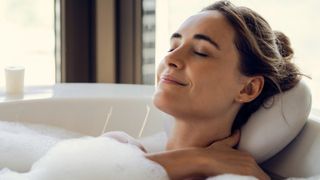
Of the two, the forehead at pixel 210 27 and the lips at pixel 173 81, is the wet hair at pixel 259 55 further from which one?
the lips at pixel 173 81

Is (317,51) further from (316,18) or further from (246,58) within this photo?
(246,58)

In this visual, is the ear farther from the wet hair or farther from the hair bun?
the hair bun

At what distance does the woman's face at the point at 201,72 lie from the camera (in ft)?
4.04

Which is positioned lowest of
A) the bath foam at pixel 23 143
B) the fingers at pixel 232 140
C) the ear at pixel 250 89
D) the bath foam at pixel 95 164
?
the bath foam at pixel 23 143

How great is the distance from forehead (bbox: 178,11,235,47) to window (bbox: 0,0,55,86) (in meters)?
1.34

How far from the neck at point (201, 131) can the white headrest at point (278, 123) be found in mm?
71

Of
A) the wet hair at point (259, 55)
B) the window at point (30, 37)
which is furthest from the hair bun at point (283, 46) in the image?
the window at point (30, 37)

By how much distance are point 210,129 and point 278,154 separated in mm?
200

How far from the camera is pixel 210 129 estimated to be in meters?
1.30

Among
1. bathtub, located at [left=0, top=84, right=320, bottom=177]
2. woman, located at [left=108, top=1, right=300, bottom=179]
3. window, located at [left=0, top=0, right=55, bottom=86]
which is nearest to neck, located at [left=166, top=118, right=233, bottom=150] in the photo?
woman, located at [left=108, top=1, right=300, bottom=179]

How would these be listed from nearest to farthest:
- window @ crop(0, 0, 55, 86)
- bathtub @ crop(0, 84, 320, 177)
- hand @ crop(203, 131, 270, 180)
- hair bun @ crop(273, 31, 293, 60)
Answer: hand @ crop(203, 131, 270, 180) < hair bun @ crop(273, 31, 293, 60) < bathtub @ crop(0, 84, 320, 177) < window @ crop(0, 0, 55, 86)

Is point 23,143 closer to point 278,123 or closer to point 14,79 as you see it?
point 14,79

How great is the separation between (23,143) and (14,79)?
0.32m

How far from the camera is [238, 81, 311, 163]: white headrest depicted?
1223 millimetres
